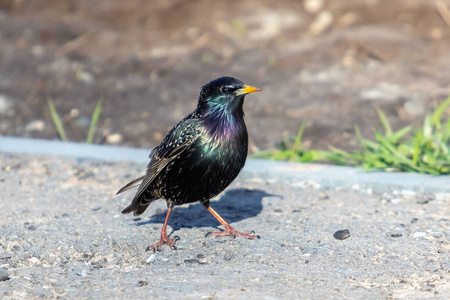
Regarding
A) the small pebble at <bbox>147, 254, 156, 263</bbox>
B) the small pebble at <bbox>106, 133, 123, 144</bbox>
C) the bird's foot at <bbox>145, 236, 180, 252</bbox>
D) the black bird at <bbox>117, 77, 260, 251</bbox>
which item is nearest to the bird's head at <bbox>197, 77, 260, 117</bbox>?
the black bird at <bbox>117, 77, 260, 251</bbox>

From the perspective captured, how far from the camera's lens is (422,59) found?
705cm

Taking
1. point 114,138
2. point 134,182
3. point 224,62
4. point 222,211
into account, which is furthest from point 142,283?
point 224,62

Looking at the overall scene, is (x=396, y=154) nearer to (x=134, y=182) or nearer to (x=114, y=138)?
(x=134, y=182)

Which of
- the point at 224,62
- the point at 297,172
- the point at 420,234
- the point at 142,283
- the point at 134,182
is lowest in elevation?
the point at 420,234

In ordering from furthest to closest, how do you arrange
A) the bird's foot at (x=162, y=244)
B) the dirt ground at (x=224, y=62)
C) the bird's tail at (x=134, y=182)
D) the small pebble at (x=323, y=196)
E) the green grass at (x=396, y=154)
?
the dirt ground at (x=224, y=62), the green grass at (x=396, y=154), the small pebble at (x=323, y=196), the bird's tail at (x=134, y=182), the bird's foot at (x=162, y=244)

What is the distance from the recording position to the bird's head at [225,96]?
3.67 meters

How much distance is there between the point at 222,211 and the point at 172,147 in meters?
0.73

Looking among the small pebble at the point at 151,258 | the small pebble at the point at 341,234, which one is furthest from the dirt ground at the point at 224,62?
the small pebble at the point at 151,258

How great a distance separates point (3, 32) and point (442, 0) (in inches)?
204

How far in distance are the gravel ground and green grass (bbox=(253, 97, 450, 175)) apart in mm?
402

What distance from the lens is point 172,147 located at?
146 inches

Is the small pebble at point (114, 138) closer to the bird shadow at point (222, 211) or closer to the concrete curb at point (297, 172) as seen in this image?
the concrete curb at point (297, 172)

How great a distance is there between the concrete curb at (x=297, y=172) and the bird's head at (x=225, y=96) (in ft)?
3.64

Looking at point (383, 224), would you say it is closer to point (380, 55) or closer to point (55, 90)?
point (380, 55)
